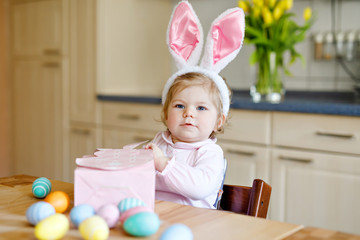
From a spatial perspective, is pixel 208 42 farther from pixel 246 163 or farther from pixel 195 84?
pixel 246 163

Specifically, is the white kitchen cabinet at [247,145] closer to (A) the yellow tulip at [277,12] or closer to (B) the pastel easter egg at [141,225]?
(A) the yellow tulip at [277,12]

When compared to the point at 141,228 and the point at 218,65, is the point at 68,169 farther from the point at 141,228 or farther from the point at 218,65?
the point at 141,228

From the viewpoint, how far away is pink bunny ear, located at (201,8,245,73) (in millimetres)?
1152

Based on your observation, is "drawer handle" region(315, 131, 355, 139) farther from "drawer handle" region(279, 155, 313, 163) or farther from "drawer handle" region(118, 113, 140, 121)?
"drawer handle" region(118, 113, 140, 121)

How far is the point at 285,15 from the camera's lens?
2344 millimetres

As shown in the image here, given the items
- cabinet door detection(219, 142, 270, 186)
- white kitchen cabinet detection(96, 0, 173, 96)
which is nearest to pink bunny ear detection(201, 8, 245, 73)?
cabinet door detection(219, 142, 270, 186)

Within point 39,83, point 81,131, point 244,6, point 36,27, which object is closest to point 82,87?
point 81,131

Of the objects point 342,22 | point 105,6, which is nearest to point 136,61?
point 105,6

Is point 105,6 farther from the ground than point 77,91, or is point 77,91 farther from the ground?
point 105,6

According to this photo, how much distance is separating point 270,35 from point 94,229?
1.94 metres

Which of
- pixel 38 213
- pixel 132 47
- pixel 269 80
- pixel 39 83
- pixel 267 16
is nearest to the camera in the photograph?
pixel 38 213

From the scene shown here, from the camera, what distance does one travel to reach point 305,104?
2.00 meters

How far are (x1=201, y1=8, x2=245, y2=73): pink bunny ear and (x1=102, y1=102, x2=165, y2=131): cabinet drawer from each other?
130 centimetres

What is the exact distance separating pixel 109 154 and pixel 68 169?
223 centimetres
